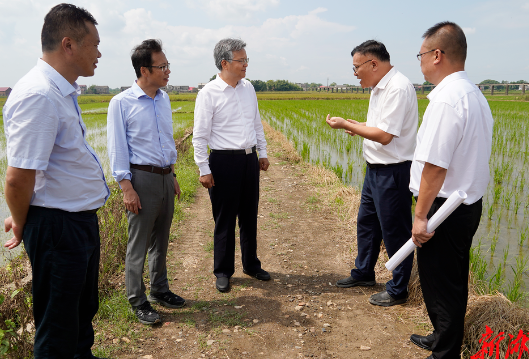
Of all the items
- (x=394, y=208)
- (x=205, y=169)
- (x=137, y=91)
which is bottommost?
(x=394, y=208)

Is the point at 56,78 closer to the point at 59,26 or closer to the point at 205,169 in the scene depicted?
the point at 59,26

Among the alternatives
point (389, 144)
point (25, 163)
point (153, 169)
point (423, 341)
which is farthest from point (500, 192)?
point (25, 163)

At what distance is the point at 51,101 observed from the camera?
1.66m

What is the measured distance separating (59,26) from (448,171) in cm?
207

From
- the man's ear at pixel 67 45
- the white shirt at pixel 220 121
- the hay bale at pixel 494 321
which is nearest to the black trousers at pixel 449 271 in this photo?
the hay bale at pixel 494 321

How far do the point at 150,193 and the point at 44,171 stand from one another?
0.97 metres

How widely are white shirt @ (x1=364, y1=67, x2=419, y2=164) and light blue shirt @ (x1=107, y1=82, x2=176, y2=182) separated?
1.61 metres

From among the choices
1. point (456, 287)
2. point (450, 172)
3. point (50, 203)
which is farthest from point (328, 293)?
point (50, 203)

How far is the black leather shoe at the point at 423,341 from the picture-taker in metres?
2.42

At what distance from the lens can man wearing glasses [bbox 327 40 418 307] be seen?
275cm

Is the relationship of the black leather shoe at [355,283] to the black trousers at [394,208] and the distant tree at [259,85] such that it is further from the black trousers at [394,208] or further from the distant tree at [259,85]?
the distant tree at [259,85]

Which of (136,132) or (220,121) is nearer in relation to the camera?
(136,132)

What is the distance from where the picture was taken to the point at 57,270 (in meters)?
1.80

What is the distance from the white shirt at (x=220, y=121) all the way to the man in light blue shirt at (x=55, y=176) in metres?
1.28
